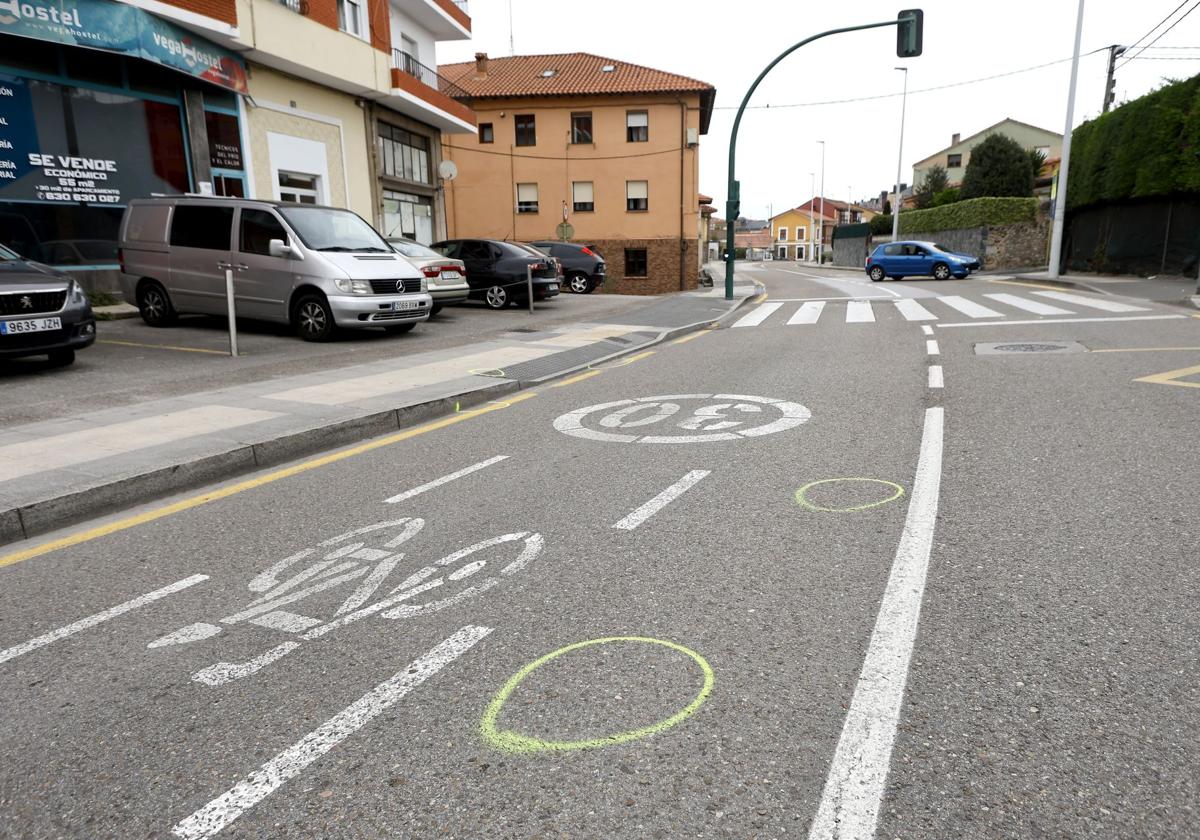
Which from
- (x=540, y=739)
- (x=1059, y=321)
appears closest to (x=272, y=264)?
(x=540, y=739)

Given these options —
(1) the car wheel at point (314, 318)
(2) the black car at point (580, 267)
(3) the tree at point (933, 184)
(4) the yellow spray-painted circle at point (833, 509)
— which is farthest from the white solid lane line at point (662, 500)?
(3) the tree at point (933, 184)

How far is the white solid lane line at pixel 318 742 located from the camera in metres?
2.02

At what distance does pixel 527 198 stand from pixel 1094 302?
26.8m

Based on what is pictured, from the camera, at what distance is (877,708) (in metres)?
2.41

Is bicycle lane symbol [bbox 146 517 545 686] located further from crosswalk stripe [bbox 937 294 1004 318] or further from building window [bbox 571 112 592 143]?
building window [bbox 571 112 592 143]

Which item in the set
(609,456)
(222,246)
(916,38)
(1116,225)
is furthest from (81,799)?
(1116,225)

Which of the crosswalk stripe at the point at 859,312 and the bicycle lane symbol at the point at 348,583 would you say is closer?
the bicycle lane symbol at the point at 348,583

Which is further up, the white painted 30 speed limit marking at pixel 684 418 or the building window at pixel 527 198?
the building window at pixel 527 198

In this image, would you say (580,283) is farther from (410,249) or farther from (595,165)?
(595,165)

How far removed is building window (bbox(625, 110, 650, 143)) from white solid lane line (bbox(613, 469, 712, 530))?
34.2 meters

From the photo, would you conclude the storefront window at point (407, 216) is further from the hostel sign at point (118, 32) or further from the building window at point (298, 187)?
the hostel sign at point (118, 32)

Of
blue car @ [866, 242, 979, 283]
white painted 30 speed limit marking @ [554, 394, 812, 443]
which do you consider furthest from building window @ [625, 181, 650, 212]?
white painted 30 speed limit marking @ [554, 394, 812, 443]

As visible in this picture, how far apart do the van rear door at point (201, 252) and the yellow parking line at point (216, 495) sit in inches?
259

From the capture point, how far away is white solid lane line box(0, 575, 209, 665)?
2.97 m
